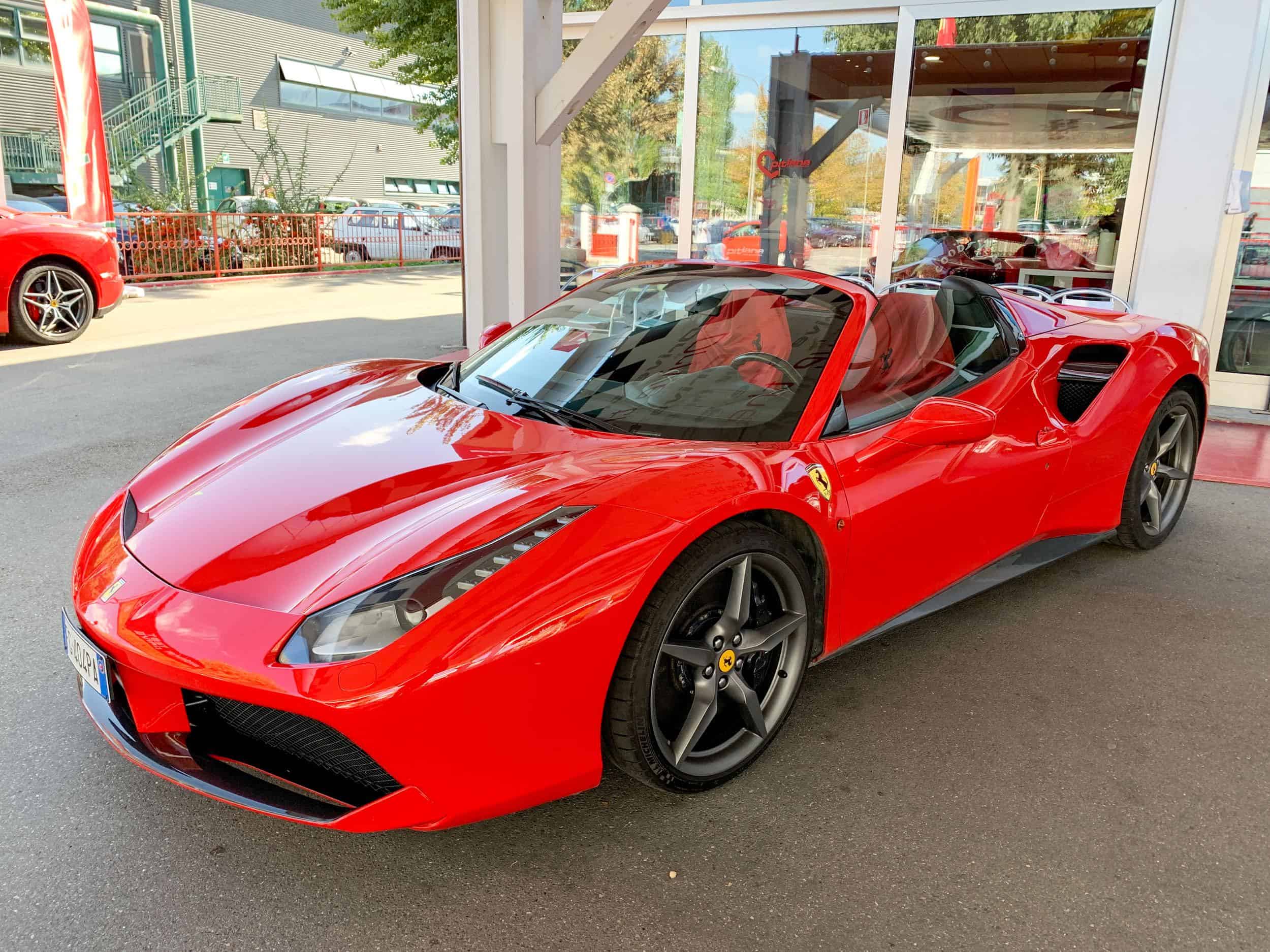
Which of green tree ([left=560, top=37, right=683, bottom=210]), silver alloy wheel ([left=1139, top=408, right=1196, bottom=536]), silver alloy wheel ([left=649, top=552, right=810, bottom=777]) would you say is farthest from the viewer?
green tree ([left=560, top=37, right=683, bottom=210])

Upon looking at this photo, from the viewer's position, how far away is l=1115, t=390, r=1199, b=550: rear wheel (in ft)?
12.5

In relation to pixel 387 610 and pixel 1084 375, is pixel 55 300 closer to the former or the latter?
pixel 387 610

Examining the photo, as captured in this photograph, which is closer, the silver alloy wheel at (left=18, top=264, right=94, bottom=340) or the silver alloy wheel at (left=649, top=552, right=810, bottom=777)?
the silver alloy wheel at (left=649, top=552, right=810, bottom=777)

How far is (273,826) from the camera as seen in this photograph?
2.16 metres

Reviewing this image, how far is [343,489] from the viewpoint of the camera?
7.45ft

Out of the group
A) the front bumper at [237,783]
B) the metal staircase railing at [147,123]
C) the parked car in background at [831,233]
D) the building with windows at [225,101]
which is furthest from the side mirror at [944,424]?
the metal staircase railing at [147,123]

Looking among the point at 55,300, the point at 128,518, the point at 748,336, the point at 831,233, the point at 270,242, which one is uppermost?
the point at 831,233

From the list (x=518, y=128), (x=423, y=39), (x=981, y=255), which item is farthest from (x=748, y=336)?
(x=423, y=39)

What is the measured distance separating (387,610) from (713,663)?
0.79m

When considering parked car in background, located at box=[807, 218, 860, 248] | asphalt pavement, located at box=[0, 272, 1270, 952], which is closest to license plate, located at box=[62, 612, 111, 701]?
asphalt pavement, located at box=[0, 272, 1270, 952]

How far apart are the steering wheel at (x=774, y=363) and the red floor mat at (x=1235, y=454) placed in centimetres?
312

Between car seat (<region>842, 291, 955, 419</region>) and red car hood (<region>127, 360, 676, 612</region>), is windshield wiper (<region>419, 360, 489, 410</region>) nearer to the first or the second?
red car hood (<region>127, 360, 676, 612</region>)

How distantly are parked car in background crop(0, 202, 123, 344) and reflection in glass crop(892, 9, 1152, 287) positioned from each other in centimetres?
723

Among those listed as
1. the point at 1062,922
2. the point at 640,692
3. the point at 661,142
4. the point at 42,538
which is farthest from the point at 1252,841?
the point at 661,142
